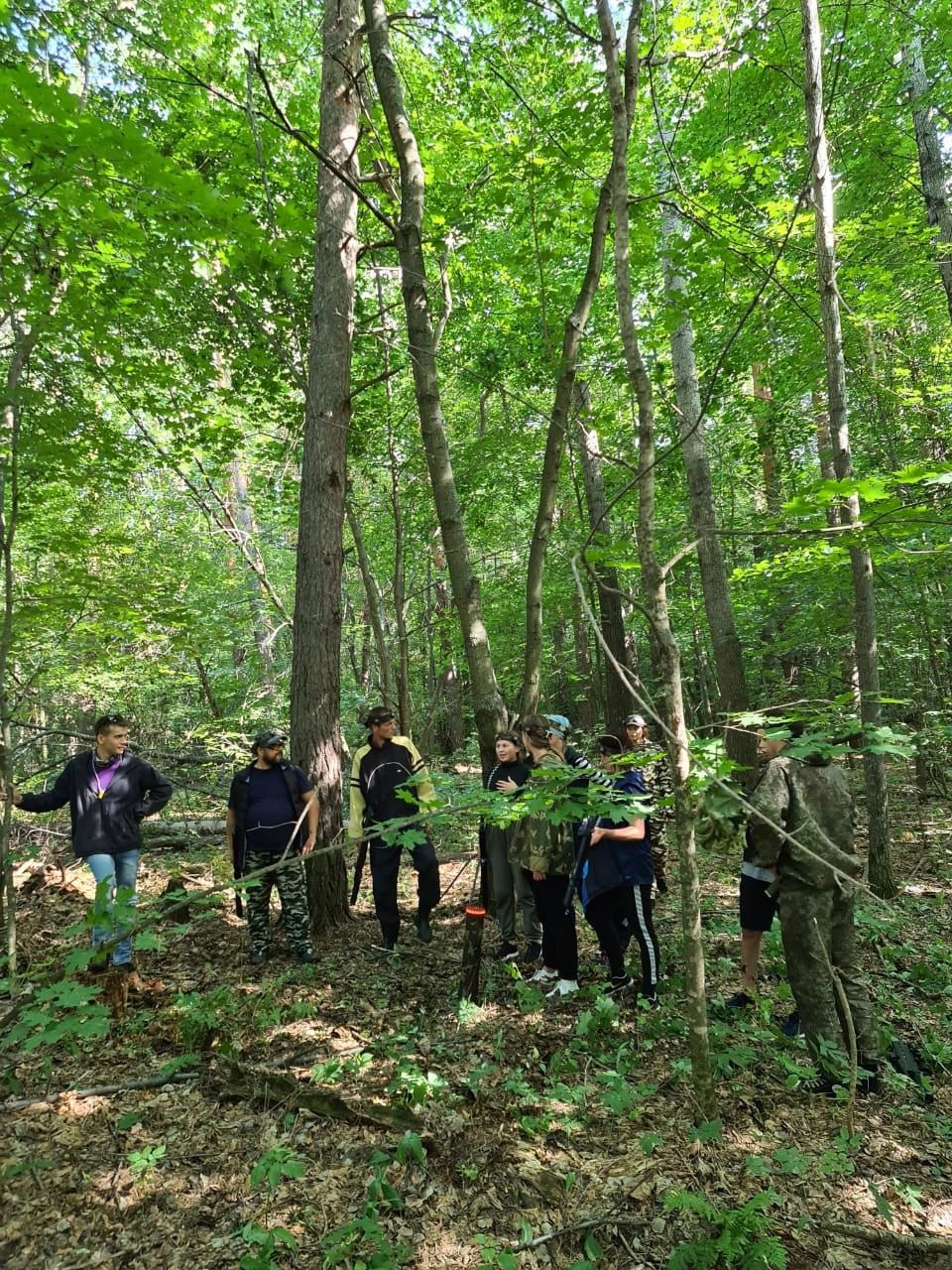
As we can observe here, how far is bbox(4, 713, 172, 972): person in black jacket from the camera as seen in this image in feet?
14.4

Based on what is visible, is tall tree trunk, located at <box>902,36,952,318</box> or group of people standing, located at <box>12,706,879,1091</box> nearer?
group of people standing, located at <box>12,706,879,1091</box>

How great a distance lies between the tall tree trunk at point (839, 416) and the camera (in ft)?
16.9

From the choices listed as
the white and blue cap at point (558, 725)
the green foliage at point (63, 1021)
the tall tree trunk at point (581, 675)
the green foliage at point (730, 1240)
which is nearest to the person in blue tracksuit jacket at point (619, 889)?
the white and blue cap at point (558, 725)

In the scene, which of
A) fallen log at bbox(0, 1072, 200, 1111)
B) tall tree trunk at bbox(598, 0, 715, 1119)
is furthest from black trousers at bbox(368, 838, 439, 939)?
tall tree trunk at bbox(598, 0, 715, 1119)

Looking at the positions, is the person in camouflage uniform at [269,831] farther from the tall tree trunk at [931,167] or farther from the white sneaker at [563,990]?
the tall tree trunk at [931,167]

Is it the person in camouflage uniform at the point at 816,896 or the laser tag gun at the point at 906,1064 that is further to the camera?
the person in camouflage uniform at the point at 816,896

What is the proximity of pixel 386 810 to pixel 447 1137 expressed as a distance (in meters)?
2.29

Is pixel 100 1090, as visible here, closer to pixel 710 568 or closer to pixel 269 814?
pixel 269 814

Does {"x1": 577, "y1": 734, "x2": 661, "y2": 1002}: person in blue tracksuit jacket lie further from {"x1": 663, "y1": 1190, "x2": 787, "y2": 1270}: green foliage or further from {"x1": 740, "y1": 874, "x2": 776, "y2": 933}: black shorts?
{"x1": 663, "y1": 1190, "x2": 787, "y2": 1270}: green foliage

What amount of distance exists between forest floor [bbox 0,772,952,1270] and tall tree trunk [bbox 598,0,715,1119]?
48 centimetres

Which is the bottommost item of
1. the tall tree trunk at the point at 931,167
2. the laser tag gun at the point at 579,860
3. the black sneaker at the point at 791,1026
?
the black sneaker at the point at 791,1026

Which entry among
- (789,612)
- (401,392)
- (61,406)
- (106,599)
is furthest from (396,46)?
(789,612)

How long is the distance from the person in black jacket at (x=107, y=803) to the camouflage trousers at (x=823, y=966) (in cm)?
426

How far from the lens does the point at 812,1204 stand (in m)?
2.63
